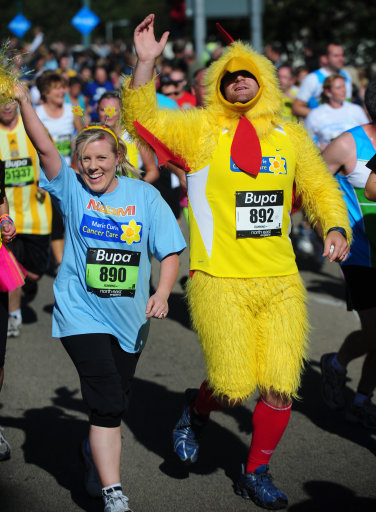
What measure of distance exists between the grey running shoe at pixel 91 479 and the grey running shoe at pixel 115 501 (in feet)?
1.49

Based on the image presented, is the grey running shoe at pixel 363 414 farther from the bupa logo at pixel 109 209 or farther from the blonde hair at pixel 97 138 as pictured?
the blonde hair at pixel 97 138

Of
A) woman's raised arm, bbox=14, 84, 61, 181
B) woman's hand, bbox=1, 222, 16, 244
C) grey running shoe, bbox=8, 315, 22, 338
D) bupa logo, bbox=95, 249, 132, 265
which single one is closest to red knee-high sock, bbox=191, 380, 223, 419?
bupa logo, bbox=95, 249, 132, 265

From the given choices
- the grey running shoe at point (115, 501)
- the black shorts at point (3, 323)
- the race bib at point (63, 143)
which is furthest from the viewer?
the race bib at point (63, 143)

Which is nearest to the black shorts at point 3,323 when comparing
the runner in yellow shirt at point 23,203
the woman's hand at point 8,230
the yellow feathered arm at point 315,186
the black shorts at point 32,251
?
the woman's hand at point 8,230

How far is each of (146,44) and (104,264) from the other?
1.11 m

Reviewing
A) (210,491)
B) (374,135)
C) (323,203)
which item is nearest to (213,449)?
(210,491)

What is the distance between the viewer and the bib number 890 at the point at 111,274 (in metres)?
4.00

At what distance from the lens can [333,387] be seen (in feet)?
17.7

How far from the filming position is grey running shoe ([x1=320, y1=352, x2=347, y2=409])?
5383 mm

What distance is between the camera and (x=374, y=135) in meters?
4.96

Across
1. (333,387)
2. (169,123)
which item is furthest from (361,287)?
(169,123)

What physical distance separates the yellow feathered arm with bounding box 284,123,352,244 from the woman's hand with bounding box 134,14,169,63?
75cm

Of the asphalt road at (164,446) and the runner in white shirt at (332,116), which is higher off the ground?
the runner in white shirt at (332,116)

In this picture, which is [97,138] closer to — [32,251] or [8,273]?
[8,273]
